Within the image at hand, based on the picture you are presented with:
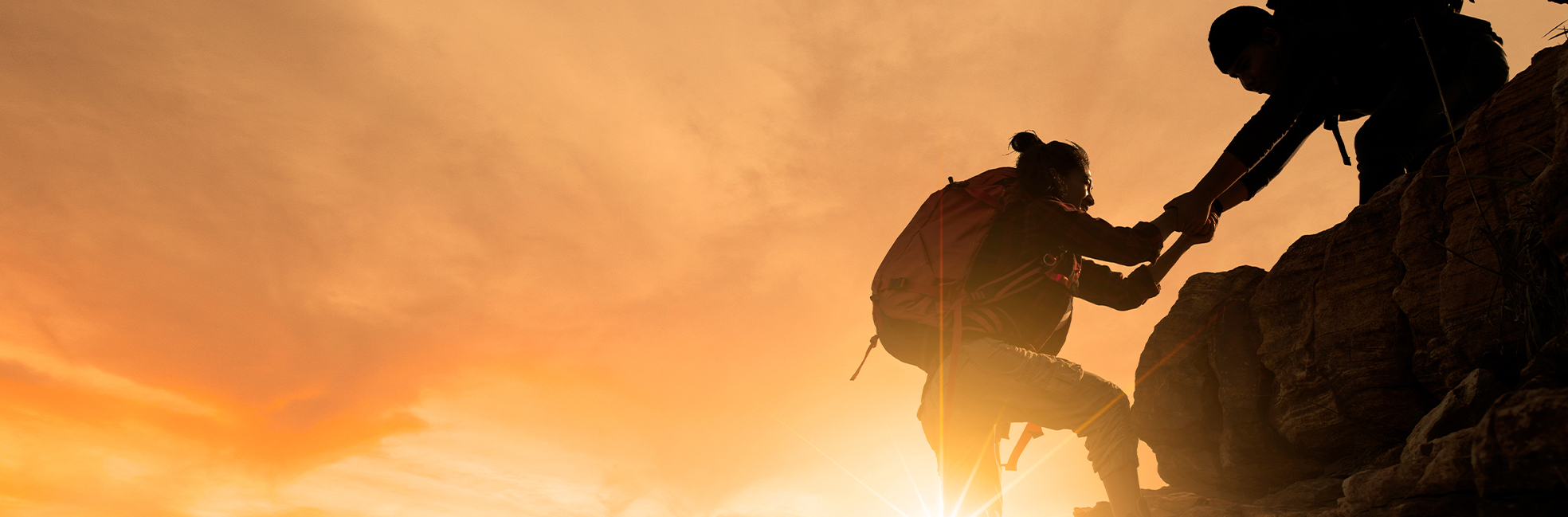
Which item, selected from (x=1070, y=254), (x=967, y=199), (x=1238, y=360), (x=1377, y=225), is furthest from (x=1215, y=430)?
(x=967, y=199)

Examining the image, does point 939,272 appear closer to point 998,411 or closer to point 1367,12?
point 998,411

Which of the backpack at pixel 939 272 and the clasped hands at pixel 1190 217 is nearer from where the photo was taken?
the backpack at pixel 939 272

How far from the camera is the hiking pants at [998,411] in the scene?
530cm

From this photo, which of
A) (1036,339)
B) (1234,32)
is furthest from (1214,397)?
(1036,339)

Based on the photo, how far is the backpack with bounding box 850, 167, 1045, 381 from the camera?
5676 millimetres

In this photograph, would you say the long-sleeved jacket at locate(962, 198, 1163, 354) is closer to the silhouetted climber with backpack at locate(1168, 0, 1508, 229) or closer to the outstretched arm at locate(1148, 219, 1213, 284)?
the outstretched arm at locate(1148, 219, 1213, 284)

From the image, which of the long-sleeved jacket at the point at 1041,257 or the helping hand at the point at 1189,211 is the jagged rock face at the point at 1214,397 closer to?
the helping hand at the point at 1189,211

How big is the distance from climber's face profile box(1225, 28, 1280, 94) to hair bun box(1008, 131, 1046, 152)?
248cm

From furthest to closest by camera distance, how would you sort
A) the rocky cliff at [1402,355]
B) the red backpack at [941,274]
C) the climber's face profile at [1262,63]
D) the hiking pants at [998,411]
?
the climber's face profile at [1262,63] → the red backpack at [941,274] → the hiking pants at [998,411] → the rocky cliff at [1402,355]

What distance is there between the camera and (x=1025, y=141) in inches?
246

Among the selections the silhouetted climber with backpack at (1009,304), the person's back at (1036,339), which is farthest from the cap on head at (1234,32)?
the person's back at (1036,339)

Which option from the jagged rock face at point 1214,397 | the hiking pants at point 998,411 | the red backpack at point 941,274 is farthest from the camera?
the jagged rock face at point 1214,397

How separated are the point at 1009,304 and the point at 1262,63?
370 cm

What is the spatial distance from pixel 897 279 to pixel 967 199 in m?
0.87
